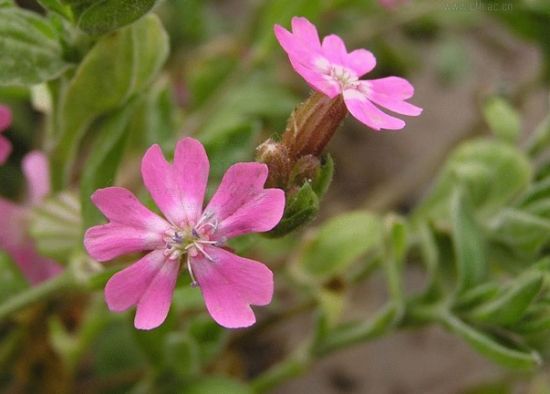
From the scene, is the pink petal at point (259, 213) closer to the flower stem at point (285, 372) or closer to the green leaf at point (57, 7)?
the green leaf at point (57, 7)

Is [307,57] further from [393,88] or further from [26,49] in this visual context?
[26,49]

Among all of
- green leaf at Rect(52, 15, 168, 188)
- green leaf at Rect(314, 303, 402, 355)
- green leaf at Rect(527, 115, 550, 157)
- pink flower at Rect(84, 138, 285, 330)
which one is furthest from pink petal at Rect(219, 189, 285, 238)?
green leaf at Rect(527, 115, 550, 157)

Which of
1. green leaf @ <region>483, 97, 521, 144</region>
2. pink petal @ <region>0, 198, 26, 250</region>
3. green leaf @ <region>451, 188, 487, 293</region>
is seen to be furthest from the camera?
green leaf @ <region>483, 97, 521, 144</region>

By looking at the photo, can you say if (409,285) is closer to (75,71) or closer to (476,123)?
(476,123)

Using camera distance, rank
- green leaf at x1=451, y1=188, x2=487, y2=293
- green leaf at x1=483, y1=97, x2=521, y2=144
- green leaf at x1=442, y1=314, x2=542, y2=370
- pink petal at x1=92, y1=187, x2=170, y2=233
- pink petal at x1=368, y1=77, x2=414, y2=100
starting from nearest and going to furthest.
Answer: pink petal at x1=92, y1=187, x2=170, y2=233
pink petal at x1=368, y1=77, x2=414, y2=100
green leaf at x1=442, y1=314, x2=542, y2=370
green leaf at x1=451, y1=188, x2=487, y2=293
green leaf at x1=483, y1=97, x2=521, y2=144

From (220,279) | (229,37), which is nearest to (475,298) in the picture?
(220,279)

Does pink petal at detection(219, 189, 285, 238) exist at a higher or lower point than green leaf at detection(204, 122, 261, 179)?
higher

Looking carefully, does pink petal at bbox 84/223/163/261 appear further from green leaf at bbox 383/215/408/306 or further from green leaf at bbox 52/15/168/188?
green leaf at bbox 383/215/408/306
